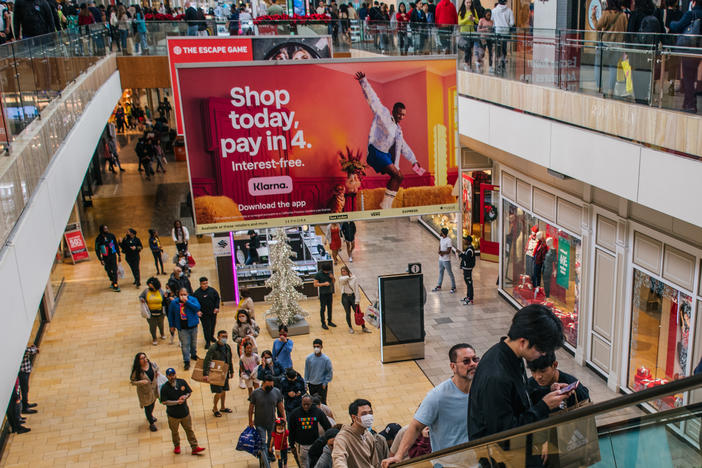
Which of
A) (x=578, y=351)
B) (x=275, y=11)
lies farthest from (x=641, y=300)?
(x=275, y=11)

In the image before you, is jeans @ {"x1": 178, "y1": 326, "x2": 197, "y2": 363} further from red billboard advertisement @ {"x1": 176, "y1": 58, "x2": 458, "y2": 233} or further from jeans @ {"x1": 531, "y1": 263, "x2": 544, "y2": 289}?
jeans @ {"x1": 531, "y1": 263, "x2": 544, "y2": 289}

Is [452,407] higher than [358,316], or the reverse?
[452,407]

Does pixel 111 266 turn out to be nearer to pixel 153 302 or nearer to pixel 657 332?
pixel 153 302

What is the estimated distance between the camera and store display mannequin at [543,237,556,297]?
14.3 metres

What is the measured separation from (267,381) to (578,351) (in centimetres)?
615

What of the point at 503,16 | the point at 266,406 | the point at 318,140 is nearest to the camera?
the point at 318,140

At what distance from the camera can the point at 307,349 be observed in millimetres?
14125

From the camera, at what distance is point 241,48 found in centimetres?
1332

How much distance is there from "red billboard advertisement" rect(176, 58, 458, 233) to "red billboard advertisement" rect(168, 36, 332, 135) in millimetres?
4424

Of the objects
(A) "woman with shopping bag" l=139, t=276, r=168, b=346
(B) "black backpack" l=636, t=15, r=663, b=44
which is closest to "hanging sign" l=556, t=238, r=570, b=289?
(B) "black backpack" l=636, t=15, r=663, b=44

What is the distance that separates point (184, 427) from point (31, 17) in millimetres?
7163

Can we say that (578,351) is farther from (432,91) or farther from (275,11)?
A: (275,11)

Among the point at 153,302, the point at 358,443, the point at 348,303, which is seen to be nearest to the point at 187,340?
the point at 153,302

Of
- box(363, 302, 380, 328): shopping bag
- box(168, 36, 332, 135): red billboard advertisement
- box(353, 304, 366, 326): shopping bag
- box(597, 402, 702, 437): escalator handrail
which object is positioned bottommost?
box(353, 304, 366, 326): shopping bag
